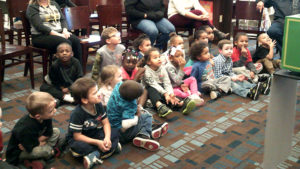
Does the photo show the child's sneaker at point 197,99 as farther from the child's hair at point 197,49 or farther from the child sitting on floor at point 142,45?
the child sitting on floor at point 142,45

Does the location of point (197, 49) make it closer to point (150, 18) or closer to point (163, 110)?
point (163, 110)

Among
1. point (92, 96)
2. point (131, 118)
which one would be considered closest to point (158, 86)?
point (131, 118)

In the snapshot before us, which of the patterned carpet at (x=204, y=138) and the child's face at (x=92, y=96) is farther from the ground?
the child's face at (x=92, y=96)

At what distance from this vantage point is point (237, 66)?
446 cm

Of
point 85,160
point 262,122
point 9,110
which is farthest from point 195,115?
→ point 9,110

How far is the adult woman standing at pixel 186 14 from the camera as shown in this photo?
17.6 ft

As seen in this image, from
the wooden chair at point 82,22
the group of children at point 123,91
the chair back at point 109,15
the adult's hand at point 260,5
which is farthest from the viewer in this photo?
Result: the adult's hand at point 260,5

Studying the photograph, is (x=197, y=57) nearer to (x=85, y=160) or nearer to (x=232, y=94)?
(x=232, y=94)

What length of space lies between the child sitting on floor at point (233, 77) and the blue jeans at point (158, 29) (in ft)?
3.89

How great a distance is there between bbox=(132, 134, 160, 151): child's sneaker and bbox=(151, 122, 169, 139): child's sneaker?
125mm

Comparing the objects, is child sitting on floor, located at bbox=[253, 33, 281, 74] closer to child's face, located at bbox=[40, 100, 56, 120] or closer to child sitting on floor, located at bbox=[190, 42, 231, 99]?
child sitting on floor, located at bbox=[190, 42, 231, 99]

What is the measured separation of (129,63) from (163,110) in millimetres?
632

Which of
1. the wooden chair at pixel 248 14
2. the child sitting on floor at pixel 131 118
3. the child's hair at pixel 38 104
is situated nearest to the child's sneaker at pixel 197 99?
the child sitting on floor at pixel 131 118

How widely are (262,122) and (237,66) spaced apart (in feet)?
4.39
